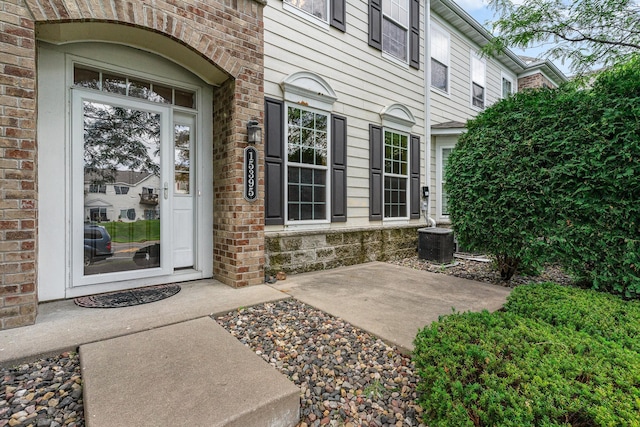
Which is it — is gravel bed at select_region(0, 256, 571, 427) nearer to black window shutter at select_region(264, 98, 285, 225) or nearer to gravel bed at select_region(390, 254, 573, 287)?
black window shutter at select_region(264, 98, 285, 225)

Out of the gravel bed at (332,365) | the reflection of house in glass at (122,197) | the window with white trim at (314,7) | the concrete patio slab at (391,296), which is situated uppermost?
the window with white trim at (314,7)

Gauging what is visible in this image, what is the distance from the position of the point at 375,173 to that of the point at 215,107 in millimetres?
2996

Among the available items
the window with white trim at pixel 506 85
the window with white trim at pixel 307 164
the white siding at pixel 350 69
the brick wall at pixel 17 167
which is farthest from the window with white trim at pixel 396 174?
the window with white trim at pixel 506 85

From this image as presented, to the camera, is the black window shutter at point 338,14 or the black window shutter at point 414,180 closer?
the black window shutter at point 338,14

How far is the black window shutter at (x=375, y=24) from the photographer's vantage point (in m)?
5.50

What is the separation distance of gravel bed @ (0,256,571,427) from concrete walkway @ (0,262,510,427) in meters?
0.10

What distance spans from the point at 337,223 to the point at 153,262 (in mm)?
2689

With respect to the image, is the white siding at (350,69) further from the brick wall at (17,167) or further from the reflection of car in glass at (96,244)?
the brick wall at (17,167)

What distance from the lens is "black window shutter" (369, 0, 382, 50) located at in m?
5.50

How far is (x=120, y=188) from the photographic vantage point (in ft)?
10.7

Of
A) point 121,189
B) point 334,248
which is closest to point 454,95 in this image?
point 334,248

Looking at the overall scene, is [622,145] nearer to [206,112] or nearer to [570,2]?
[570,2]

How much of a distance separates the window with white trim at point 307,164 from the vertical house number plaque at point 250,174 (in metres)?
0.88

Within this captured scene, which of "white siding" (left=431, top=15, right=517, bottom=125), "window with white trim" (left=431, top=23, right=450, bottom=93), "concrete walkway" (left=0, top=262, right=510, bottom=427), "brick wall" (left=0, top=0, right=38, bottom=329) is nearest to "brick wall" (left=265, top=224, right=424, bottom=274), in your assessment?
"concrete walkway" (left=0, top=262, right=510, bottom=427)
